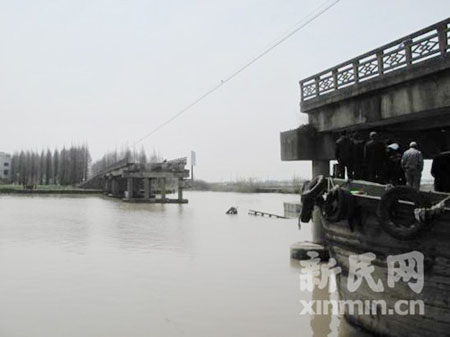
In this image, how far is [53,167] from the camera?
→ 105 meters

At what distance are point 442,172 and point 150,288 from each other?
6956mm

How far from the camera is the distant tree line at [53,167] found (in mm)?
102625

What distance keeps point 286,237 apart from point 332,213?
14.3 m

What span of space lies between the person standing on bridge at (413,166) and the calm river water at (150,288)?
302cm

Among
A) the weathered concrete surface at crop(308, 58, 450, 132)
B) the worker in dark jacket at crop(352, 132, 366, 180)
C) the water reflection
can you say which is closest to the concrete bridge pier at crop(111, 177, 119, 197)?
the weathered concrete surface at crop(308, 58, 450, 132)

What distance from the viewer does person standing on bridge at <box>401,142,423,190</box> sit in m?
7.97

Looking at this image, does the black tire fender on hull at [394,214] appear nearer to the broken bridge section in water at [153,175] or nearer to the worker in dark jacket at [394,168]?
the worker in dark jacket at [394,168]

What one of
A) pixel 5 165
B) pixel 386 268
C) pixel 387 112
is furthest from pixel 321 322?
pixel 5 165

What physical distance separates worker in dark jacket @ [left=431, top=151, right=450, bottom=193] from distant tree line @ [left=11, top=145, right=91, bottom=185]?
101378mm

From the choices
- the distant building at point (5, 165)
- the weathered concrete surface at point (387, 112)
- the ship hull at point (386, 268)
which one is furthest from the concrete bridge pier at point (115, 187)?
the distant building at point (5, 165)

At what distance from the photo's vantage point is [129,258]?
48.9 feet

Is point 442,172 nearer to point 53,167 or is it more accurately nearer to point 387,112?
point 387,112

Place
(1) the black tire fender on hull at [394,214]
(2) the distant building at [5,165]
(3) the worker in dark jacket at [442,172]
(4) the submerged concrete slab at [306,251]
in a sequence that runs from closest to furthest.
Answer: (1) the black tire fender on hull at [394,214]
(3) the worker in dark jacket at [442,172]
(4) the submerged concrete slab at [306,251]
(2) the distant building at [5,165]

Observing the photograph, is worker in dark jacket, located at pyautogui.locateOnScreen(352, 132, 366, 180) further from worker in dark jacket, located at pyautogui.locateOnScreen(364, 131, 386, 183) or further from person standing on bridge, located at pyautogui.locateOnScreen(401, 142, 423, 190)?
person standing on bridge, located at pyautogui.locateOnScreen(401, 142, 423, 190)
